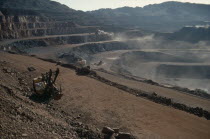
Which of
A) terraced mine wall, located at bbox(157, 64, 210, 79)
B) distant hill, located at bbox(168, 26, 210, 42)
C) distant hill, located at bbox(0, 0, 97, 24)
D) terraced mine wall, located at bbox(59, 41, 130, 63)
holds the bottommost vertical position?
terraced mine wall, located at bbox(157, 64, 210, 79)

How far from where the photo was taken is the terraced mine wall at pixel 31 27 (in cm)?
5218

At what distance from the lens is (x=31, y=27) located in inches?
2518

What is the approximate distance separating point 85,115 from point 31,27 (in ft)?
174

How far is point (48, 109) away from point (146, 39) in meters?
70.9

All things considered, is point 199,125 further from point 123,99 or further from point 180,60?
point 180,60

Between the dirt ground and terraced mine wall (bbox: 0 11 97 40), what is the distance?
34.3m

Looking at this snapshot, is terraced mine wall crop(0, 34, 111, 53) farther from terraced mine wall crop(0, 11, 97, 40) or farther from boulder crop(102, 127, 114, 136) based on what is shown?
boulder crop(102, 127, 114, 136)

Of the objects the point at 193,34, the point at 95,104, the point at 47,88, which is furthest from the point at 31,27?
the point at 193,34

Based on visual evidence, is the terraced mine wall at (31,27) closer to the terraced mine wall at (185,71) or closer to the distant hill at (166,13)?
the terraced mine wall at (185,71)

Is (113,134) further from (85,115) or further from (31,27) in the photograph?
(31,27)

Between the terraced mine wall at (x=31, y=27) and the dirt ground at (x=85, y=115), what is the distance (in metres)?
34.3

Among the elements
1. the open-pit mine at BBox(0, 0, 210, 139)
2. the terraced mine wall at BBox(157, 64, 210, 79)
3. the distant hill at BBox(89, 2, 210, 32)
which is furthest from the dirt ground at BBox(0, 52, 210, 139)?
the distant hill at BBox(89, 2, 210, 32)

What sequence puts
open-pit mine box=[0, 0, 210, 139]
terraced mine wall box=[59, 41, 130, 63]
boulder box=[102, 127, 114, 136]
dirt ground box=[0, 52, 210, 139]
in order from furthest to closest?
terraced mine wall box=[59, 41, 130, 63]
boulder box=[102, 127, 114, 136]
open-pit mine box=[0, 0, 210, 139]
dirt ground box=[0, 52, 210, 139]

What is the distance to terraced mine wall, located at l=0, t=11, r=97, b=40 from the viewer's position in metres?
52.2
